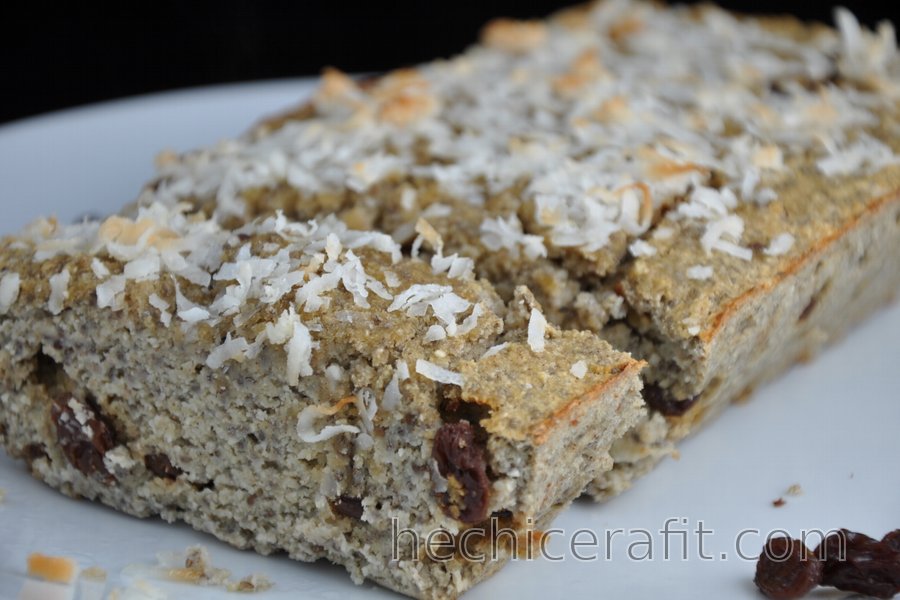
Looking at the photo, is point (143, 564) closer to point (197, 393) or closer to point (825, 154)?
point (197, 393)

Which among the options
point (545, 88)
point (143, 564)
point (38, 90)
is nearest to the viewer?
point (143, 564)

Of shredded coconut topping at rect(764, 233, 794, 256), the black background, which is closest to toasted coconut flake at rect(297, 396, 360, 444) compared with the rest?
shredded coconut topping at rect(764, 233, 794, 256)

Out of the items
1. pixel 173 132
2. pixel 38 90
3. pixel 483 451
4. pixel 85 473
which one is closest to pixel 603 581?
pixel 483 451

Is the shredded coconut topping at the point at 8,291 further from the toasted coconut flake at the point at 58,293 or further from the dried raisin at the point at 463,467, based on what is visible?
the dried raisin at the point at 463,467

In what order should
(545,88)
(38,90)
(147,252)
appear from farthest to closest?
(38,90) < (545,88) < (147,252)

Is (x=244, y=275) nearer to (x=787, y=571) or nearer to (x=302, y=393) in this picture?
(x=302, y=393)

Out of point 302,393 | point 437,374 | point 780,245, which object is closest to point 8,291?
point 302,393

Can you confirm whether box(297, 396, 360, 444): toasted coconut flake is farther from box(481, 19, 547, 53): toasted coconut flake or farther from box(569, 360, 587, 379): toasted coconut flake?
box(481, 19, 547, 53): toasted coconut flake
